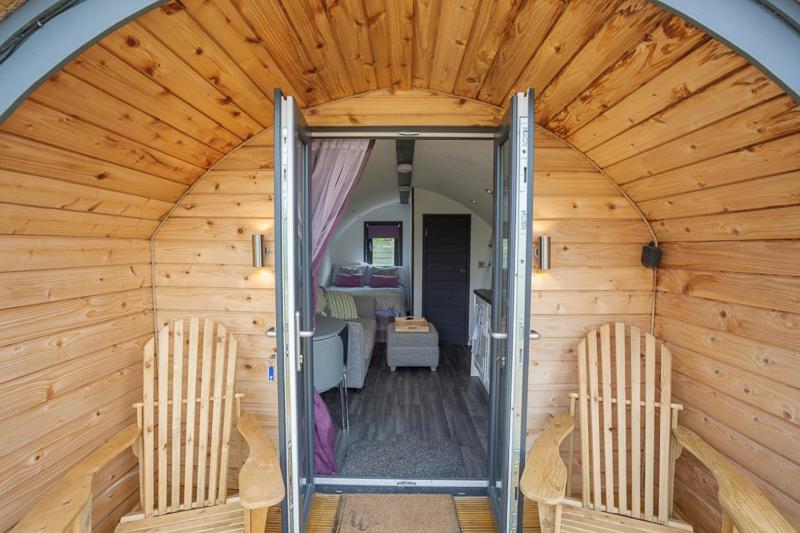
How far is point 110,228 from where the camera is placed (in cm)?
179

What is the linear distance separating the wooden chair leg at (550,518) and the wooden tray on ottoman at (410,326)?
291cm

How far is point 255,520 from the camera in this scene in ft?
4.75

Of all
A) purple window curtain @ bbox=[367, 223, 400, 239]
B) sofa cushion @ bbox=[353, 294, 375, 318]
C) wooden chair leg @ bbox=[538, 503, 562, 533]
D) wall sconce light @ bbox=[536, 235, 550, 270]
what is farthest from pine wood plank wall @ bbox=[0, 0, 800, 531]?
purple window curtain @ bbox=[367, 223, 400, 239]

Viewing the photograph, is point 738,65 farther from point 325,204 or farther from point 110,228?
point 110,228

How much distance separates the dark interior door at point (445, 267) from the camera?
241 inches

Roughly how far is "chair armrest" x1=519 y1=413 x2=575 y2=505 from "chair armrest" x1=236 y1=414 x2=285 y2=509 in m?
0.89

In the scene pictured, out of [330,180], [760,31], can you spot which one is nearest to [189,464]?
[330,180]

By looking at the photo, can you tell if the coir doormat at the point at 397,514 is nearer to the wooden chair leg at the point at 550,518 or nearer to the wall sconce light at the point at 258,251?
the wooden chair leg at the point at 550,518

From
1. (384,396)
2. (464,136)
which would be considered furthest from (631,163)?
(384,396)

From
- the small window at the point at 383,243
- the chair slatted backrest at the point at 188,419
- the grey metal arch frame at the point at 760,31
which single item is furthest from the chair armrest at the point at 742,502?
the small window at the point at 383,243

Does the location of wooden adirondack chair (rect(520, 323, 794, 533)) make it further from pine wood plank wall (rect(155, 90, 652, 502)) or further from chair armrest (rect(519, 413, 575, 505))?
pine wood plank wall (rect(155, 90, 652, 502))

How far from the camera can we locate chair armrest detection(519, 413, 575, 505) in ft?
4.26

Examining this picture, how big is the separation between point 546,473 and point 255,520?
3.79ft

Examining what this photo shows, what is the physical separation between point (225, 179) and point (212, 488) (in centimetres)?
166
